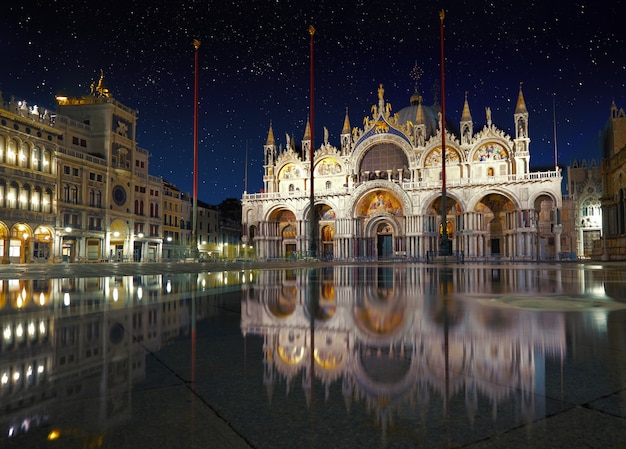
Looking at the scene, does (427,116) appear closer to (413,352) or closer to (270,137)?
(270,137)

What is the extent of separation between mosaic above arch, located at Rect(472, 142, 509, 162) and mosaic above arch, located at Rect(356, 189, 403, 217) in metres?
9.34

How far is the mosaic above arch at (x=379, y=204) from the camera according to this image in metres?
47.1

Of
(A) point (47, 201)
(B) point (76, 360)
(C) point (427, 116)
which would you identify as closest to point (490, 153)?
(C) point (427, 116)

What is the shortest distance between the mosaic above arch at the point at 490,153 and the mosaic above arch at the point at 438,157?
186 cm

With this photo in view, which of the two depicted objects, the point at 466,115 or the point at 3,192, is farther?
the point at 466,115

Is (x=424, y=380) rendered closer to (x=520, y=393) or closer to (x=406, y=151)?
(x=520, y=393)

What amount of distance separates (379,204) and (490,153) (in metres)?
12.7

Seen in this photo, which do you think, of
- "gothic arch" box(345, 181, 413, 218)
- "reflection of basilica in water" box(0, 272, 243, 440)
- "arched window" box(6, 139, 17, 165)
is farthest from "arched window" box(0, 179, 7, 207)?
"reflection of basilica in water" box(0, 272, 243, 440)

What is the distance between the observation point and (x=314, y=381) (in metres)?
2.15

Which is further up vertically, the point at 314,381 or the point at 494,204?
the point at 494,204

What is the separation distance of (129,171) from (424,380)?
2030 inches

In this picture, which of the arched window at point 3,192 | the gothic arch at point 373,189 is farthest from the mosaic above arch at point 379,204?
the arched window at point 3,192

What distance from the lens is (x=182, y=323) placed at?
13.1 ft

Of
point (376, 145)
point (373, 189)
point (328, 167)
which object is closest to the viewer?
point (373, 189)
